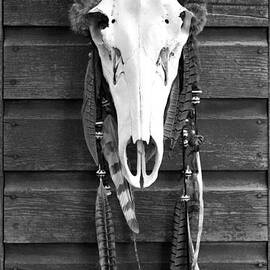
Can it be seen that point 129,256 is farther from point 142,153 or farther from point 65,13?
point 65,13

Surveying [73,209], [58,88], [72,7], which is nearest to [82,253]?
[73,209]

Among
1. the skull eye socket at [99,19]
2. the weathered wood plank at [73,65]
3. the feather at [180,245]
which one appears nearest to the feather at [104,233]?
the feather at [180,245]

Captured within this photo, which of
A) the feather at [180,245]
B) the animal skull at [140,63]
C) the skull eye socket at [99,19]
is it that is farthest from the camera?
the feather at [180,245]

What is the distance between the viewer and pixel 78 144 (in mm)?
1723

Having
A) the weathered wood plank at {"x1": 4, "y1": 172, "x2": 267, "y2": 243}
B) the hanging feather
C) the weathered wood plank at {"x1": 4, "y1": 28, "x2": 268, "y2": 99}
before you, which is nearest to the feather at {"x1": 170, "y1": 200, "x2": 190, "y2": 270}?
the weathered wood plank at {"x1": 4, "y1": 172, "x2": 267, "y2": 243}

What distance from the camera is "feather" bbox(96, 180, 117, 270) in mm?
1637

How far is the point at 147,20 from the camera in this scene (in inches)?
58.2

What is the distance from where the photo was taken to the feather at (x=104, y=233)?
64.4 inches

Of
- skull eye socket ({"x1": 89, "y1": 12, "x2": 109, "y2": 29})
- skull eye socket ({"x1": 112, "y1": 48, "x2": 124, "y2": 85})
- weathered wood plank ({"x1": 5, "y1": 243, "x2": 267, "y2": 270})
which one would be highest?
skull eye socket ({"x1": 89, "y1": 12, "x2": 109, "y2": 29})

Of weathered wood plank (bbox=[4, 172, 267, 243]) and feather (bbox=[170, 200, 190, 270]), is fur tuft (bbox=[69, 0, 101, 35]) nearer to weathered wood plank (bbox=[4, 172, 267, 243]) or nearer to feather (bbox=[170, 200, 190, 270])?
weathered wood plank (bbox=[4, 172, 267, 243])

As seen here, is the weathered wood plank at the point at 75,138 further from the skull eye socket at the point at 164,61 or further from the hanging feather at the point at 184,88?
the skull eye socket at the point at 164,61

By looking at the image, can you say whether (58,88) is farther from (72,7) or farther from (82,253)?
(82,253)

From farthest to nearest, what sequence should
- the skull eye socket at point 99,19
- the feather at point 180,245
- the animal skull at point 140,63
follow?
the feather at point 180,245, the skull eye socket at point 99,19, the animal skull at point 140,63

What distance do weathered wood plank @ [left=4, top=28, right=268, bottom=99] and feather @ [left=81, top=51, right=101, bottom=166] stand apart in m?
0.10
